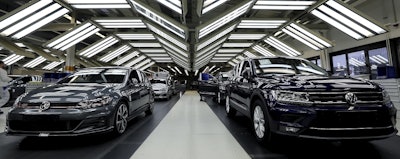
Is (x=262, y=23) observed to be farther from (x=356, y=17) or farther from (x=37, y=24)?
(x=37, y=24)

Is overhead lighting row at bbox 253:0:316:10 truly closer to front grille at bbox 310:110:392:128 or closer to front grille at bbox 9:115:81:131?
front grille at bbox 310:110:392:128

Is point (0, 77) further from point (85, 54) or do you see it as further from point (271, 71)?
point (85, 54)

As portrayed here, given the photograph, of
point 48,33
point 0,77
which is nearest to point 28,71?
point 48,33

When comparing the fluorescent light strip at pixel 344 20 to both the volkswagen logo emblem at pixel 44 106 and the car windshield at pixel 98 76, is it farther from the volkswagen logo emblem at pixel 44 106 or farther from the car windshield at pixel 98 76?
the volkswagen logo emblem at pixel 44 106

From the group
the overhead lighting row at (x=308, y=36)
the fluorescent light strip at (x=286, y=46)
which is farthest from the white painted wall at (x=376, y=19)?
the fluorescent light strip at (x=286, y=46)

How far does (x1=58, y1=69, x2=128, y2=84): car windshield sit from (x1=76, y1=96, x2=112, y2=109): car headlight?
88cm

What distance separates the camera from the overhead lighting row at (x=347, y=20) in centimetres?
616

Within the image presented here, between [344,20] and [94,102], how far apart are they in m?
7.64

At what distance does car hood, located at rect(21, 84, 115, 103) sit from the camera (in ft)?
8.76


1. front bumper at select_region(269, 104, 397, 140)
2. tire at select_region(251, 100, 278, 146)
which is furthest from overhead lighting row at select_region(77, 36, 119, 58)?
front bumper at select_region(269, 104, 397, 140)

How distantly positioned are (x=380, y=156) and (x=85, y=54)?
12865 millimetres

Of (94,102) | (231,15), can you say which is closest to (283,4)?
(231,15)

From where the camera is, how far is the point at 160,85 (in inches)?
418

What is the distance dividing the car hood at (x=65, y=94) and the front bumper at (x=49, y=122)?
14cm
